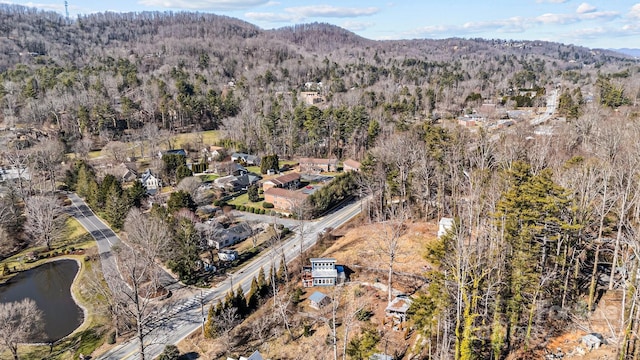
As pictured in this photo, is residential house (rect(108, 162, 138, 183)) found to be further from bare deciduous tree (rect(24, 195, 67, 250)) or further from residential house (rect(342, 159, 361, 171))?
residential house (rect(342, 159, 361, 171))

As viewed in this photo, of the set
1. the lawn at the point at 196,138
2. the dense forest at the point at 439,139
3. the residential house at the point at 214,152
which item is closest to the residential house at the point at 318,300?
the dense forest at the point at 439,139

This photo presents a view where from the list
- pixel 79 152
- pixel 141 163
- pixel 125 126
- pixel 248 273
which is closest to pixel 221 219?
pixel 248 273

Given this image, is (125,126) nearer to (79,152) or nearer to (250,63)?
(79,152)

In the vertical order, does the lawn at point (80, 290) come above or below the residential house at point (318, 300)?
below

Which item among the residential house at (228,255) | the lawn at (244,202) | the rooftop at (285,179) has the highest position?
the rooftop at (285,179)

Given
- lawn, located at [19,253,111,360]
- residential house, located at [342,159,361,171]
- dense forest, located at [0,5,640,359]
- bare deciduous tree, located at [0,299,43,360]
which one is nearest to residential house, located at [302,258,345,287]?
dense forest, located at [0,5,640,359]

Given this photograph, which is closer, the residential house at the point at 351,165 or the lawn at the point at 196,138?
the residential house at the point at 351,165

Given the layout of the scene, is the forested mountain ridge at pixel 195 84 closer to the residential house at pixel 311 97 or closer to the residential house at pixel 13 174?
the residential house at pixel 311 97

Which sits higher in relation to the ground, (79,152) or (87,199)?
(79,152)

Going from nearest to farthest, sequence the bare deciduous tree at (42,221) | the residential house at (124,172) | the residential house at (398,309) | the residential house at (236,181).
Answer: the residential house at (398,309) < the bare deciduous tree at (42,221) < the residential house at (236,181) < the residential house at (124,172)
